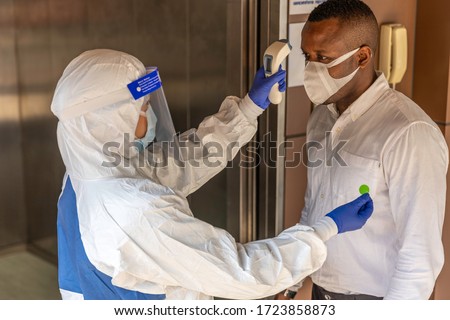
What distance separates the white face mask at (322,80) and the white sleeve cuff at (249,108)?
0.24 metres

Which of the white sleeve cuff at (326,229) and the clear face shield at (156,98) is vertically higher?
the clear face shield at (156,98)

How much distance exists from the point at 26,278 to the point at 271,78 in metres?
1.75

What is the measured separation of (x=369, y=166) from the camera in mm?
2498

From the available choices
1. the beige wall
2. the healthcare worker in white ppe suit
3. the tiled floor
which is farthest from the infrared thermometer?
the tiled floor

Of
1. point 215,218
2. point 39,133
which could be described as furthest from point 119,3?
point 215,218

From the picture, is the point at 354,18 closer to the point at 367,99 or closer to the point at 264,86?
the point at 367,99

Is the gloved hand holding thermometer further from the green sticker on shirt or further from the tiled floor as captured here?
the tiled floor

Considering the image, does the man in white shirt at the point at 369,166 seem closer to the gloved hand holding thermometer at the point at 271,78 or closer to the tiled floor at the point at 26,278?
the gloved hand holding thermometer at the point at 271,78

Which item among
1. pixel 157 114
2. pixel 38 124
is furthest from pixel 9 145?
pixel 157 114

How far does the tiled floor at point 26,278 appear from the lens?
365 centimetres

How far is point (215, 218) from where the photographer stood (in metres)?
3.35
